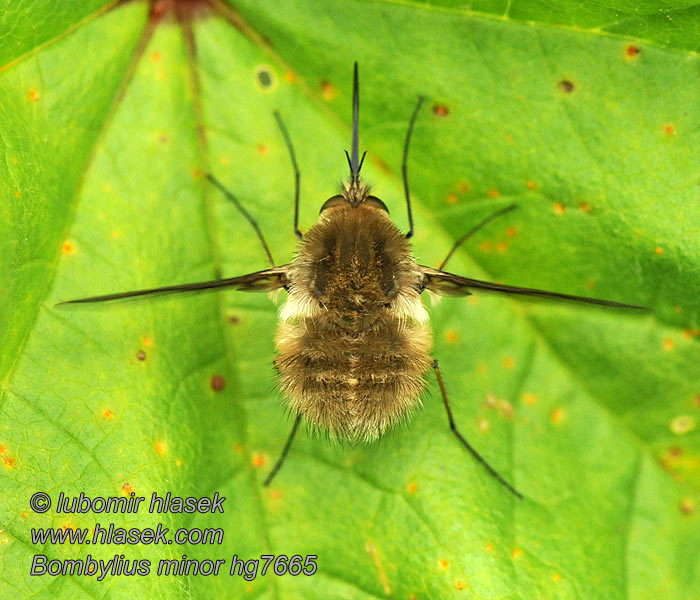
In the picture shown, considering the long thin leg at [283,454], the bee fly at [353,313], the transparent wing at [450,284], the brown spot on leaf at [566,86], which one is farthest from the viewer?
the long thin leg at [283,454]

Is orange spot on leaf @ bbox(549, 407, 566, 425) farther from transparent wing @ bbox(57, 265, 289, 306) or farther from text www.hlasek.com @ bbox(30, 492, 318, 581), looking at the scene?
transparent wing @ bbox(57, 265, 289, 306)

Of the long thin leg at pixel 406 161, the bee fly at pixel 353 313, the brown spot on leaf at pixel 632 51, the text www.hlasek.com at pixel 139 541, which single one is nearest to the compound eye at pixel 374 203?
the bee fly at pixel 353 313

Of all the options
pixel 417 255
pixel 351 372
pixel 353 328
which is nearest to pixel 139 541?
pixel 351 372

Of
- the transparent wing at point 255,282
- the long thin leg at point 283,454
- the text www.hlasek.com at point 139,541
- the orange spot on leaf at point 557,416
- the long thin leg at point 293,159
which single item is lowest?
the text www.hlasek.com at point 139,541

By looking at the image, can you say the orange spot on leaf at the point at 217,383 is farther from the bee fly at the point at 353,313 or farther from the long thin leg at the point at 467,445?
the long thin leg at the point at 467,445

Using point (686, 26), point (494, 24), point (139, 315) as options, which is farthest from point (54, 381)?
point (686, 26)

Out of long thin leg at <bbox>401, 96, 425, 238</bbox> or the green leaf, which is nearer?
the green leaf

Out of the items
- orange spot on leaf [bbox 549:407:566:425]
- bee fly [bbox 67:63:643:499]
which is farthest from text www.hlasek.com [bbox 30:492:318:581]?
orange spot on leaf [bbox 549:407:566:425]
